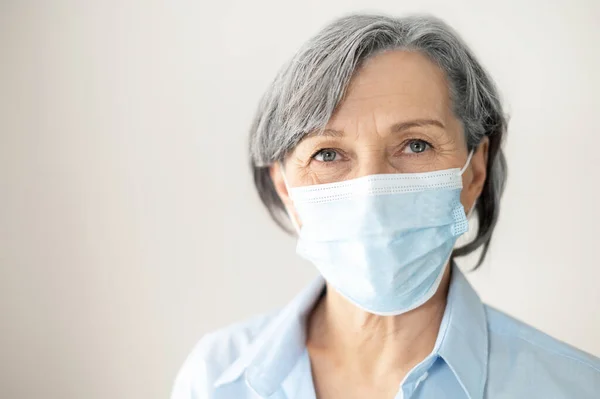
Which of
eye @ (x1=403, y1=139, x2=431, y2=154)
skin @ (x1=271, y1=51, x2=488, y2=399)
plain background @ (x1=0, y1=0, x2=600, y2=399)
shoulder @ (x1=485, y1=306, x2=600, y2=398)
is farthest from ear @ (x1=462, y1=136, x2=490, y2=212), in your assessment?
plain background @ (x1=0, y1=0, x2=600, y2=399)

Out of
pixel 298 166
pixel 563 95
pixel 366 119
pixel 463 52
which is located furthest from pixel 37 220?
pixel 563 95

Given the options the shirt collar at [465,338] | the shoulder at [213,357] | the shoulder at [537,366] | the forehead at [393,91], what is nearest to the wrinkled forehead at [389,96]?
the forehead at [393,91]

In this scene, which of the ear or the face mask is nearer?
the face mask

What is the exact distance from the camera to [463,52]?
1384mm

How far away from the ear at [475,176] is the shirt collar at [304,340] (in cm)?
16

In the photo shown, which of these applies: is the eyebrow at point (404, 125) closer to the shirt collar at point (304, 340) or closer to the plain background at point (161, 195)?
the shirt collar at point (304, 340)

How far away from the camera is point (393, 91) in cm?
130

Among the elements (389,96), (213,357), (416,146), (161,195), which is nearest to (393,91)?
(389,96)

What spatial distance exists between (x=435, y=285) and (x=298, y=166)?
15.2 inches

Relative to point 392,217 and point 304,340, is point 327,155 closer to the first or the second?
point 392,217

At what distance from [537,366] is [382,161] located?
0.52 meters

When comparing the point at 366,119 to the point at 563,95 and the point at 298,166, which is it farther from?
the point at 563,95

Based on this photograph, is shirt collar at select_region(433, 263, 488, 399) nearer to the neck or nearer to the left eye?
the neck

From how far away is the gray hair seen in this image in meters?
1.31
